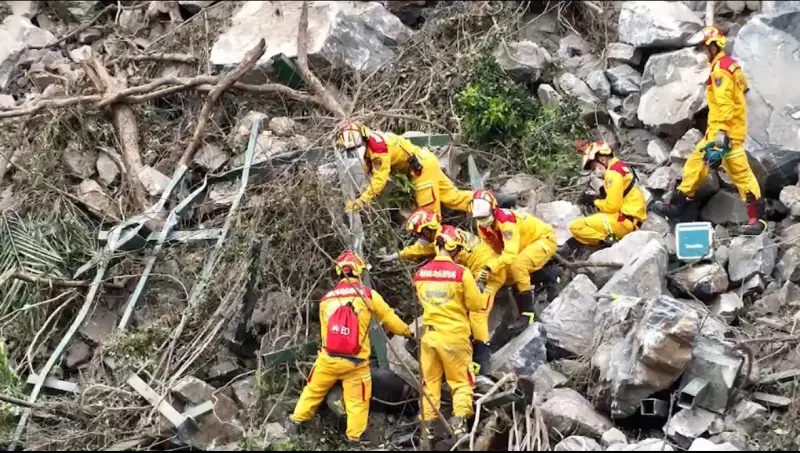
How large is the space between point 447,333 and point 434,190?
1.94 meters

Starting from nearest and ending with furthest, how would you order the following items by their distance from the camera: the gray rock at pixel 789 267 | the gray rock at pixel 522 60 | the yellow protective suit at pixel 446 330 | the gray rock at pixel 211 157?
the yellow protective suit at pixel 446 330 < the gray rock at pixel 789 267 < the gray rock at pixel 211 157 < the gray rock at pixel 522 60

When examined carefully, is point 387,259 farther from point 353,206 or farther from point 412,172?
point 412,172

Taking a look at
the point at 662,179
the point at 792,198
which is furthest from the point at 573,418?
the point at 792,198

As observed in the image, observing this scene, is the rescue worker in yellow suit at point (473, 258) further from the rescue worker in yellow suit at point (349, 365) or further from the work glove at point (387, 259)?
the rescue worker in yellow suit at point (349, 365)

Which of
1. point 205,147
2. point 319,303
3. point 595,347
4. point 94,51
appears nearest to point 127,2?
point 94,51

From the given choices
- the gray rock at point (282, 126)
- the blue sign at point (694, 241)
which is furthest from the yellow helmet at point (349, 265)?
the blue sign at point (694, 241)

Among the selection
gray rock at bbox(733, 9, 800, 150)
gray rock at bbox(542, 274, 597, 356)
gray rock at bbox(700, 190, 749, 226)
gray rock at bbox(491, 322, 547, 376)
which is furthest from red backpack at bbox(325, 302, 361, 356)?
gray rock at bbox(733, 9, 800, 150)

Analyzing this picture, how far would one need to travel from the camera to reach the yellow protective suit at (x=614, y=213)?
326 inches

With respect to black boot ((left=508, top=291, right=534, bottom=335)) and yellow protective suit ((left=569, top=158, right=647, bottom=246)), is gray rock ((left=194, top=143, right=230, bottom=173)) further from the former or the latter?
yellow protective suit ((left=569, top=158, right=647, bottom=246))

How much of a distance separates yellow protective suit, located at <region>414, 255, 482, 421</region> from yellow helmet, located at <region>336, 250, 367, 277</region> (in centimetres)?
45

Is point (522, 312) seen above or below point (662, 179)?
below

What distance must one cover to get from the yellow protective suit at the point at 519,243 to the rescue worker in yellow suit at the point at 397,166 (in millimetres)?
740

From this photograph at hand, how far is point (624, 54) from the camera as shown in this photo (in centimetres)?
1039

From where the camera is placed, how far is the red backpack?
6668 mm
